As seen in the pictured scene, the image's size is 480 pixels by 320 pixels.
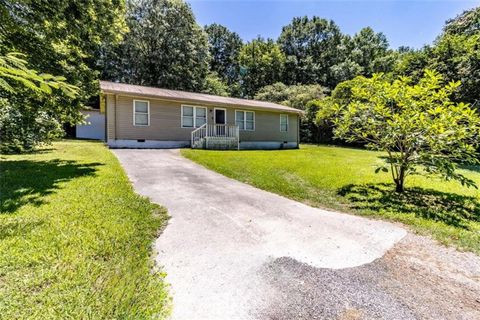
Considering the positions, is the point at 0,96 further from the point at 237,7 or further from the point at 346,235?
the point at 237,7

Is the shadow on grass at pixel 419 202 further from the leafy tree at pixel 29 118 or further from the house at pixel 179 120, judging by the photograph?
the house at pixel 179 120

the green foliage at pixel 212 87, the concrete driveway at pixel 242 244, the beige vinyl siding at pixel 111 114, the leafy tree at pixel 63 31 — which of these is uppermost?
the green foliage at pixel 212 87

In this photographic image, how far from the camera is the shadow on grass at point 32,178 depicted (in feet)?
14.8

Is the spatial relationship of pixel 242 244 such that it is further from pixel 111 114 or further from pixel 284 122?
pixel 284 122

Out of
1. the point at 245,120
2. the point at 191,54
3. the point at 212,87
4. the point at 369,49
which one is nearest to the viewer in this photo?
the point at 245,120

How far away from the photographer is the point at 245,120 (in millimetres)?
17438

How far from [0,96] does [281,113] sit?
15600mm

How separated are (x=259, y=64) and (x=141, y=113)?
2729 cm

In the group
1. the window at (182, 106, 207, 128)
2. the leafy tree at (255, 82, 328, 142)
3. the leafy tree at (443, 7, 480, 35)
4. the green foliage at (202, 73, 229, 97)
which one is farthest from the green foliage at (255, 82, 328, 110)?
the window at (182, 106, 207, 128)

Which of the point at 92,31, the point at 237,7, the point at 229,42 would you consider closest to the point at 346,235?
the point at 92,31

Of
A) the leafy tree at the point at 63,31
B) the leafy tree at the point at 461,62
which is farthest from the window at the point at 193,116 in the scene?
the leafy tree at the point at 461,62

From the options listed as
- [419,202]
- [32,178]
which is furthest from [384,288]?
[32,178]

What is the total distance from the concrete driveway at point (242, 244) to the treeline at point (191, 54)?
11.5 feet

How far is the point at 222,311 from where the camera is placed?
209cm
